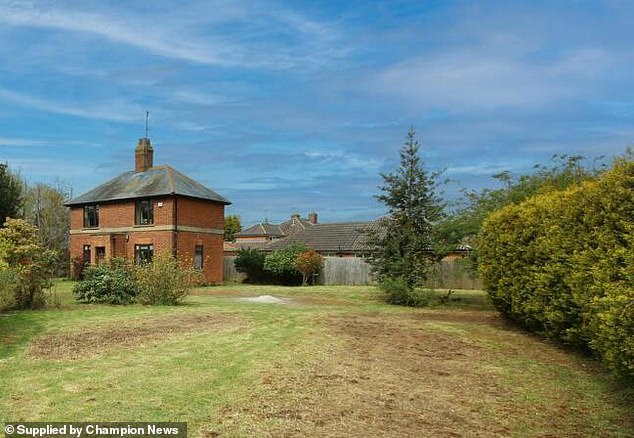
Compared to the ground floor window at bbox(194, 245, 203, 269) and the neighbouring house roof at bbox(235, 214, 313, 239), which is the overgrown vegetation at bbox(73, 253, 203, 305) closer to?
the ground floor window at bbox(194, 245, 203, 269)

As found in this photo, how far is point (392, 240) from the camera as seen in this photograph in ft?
66.4

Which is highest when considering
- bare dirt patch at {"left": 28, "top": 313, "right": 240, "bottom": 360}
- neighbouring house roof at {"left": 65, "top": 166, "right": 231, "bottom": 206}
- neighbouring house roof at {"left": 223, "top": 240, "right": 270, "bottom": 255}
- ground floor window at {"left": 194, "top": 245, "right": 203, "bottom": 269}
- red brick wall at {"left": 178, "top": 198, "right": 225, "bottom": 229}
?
neighbouring house roof at {"left": 65, "top": 166, "right": 231, "bottom": 206}

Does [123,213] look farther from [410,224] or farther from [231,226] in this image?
[231,226]

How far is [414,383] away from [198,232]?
2889 centimetres

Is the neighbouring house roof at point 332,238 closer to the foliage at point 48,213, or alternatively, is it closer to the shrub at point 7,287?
the foliage at point 48,213

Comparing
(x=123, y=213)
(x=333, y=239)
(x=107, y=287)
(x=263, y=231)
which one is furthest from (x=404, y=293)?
(x=263, y=231)

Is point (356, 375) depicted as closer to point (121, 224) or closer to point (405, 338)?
point (405, 338)

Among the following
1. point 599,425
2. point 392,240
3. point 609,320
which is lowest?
point 599,425

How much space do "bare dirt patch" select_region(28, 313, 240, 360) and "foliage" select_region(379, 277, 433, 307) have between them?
7.53m

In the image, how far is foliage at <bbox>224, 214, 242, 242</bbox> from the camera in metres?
80.1

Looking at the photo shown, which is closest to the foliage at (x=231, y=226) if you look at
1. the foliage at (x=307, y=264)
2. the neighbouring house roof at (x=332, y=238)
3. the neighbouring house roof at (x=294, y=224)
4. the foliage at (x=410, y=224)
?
the neighbouring house roof at (x=294, y=224)

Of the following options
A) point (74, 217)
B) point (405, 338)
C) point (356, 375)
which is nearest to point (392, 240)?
point (405, 338)

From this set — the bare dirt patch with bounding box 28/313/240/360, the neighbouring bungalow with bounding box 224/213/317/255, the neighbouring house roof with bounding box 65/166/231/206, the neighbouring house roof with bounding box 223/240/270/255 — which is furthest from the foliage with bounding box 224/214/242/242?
the bare dirt patch with bounding box 28/313/240/360

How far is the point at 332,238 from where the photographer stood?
43.4m
